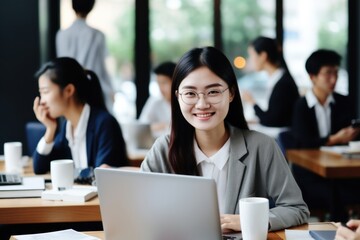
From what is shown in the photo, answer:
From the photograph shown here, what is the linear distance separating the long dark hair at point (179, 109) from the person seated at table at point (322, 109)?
6.90 feet

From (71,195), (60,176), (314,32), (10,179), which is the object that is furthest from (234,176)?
(314,32)

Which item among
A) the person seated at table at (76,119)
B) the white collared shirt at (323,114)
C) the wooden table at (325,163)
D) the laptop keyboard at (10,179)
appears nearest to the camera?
the laptop keyboard at (10,179)

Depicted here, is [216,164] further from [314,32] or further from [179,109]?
[314,32]

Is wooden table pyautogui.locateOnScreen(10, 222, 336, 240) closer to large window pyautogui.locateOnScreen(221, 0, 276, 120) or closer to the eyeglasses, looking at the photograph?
the eyeglasses

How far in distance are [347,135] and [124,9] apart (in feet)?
9.01

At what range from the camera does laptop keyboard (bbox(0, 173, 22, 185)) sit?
113 inches

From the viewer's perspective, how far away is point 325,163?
12.4 ft

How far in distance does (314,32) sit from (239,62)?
821 millimetres

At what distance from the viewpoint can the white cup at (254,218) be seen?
6.25ft

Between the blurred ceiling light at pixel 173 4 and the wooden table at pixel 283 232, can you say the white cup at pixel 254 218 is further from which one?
the blurred ceiling light at pixel 173 4

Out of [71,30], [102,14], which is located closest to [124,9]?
[102,14]

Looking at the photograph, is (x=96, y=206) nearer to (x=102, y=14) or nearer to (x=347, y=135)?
(x=347, y=135)

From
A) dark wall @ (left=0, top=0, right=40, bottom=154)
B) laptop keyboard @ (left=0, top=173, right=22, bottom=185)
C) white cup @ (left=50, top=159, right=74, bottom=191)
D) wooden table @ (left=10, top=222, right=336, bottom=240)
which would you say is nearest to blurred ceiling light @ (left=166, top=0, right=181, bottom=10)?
dark wall @ (left=0, top=0, right=40, bottom=154)

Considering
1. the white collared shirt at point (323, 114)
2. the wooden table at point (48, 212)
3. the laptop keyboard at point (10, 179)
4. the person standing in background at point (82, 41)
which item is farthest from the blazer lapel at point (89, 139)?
the white collared shirt at point (323, 114)
